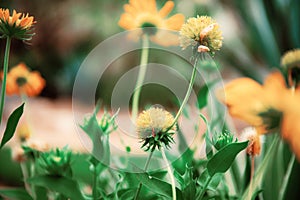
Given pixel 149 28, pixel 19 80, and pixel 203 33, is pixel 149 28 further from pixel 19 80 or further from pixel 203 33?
pixel 19 80

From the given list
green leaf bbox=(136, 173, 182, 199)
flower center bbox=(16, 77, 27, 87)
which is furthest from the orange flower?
green leaf bbox=(136, 173, 182, 199)

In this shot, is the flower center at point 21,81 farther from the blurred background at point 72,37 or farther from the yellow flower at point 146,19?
the blurred background at point 72,37

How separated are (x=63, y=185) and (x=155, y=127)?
0.25ft

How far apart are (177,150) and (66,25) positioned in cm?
423

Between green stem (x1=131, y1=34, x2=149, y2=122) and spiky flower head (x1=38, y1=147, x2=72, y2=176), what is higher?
green stem (x1=131, y1=34, x2=149, y2=122)

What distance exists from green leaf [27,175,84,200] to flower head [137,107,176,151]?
7 centimetres

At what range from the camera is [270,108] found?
24 centimetres

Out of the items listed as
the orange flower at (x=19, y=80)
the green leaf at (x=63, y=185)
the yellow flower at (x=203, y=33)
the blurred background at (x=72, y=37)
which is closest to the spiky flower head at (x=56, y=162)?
the green leaf at (x=63, y=185)

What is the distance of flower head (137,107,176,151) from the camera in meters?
0.25

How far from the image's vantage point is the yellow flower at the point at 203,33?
0.83 ft

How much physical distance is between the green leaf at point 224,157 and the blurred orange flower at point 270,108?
0.01 meters

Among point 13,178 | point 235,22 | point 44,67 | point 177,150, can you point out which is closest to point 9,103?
point 13,178

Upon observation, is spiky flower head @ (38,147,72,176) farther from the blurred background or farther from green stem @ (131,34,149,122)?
the blurred background

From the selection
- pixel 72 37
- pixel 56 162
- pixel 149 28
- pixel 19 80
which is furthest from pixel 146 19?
pixel 72 37
